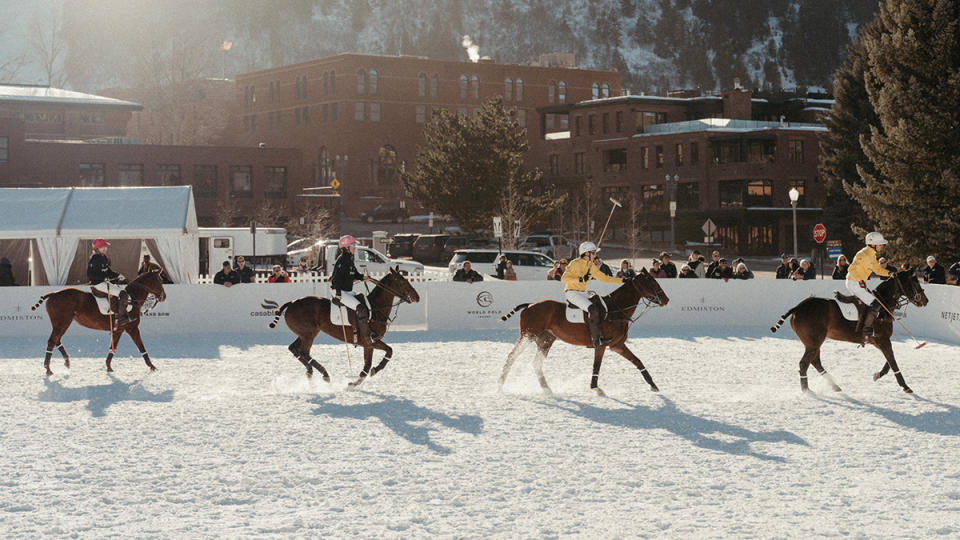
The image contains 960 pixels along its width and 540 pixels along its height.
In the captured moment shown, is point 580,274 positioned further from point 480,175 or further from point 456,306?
point 480,175

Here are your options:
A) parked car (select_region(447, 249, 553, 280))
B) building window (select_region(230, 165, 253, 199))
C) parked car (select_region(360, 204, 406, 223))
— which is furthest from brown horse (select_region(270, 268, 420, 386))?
parked car (select_region(360, 204, 406, 223))

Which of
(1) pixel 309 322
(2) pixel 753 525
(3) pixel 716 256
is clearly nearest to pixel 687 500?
(2) pixel 753 525

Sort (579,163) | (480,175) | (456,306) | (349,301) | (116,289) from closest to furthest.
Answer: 1. (349,301)
2. (116,289)
3. (456,306)
4. (480,175)
5. (579,163)

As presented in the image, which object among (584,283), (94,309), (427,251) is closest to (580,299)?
(584,283)

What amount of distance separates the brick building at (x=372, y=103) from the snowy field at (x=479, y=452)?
82463 millimetres

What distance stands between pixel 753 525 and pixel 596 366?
7.15 m

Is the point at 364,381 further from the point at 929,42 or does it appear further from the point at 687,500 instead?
the point at 929,42

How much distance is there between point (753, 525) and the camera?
8.47 metres

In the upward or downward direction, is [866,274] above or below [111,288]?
above

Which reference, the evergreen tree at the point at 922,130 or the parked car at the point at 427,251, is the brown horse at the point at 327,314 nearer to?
the evergreen tree at the point at 922,130

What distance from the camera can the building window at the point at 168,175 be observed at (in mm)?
77375

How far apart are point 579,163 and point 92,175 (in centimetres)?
3978

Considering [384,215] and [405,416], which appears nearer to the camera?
[405,416]

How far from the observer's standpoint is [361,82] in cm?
Answer: 10444
